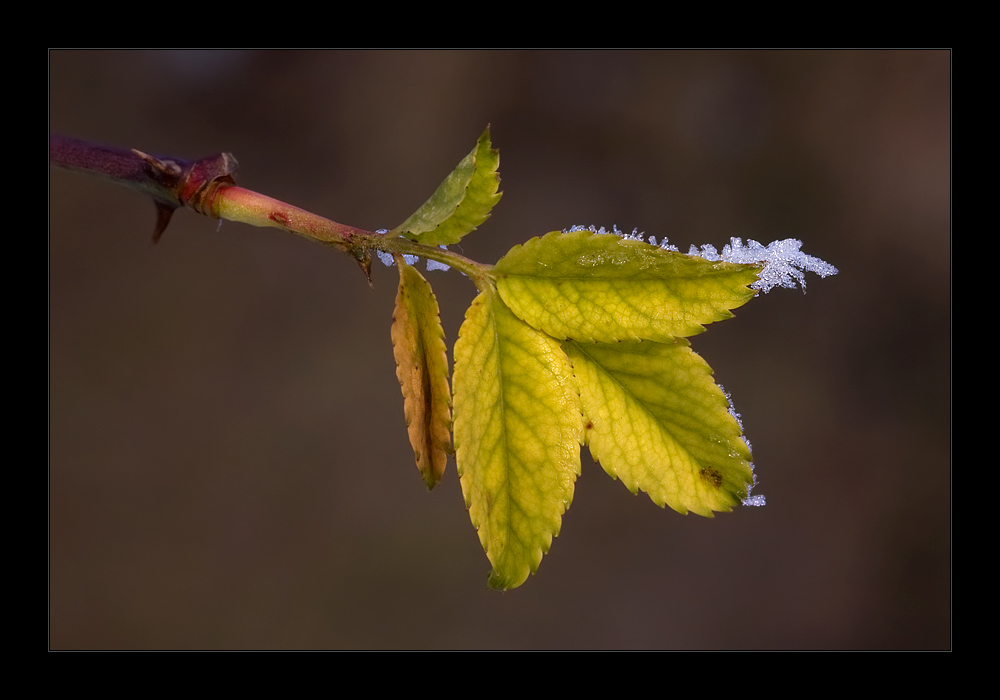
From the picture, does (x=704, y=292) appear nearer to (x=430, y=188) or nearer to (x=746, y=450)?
(x=746, y=450)

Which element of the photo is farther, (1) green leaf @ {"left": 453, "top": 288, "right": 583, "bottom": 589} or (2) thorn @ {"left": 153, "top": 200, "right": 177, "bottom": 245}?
(2) thorn @ {"left": 153, "top": 200, "right": 177, "bottom": 245}

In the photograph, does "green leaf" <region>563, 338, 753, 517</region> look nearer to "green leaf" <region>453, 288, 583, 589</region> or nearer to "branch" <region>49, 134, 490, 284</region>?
"green leaf" <region>453, 288, 583, 589</region>

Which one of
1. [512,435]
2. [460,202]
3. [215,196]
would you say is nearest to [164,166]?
[215,196]

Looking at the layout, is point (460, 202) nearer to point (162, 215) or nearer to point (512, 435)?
point (512, 435)

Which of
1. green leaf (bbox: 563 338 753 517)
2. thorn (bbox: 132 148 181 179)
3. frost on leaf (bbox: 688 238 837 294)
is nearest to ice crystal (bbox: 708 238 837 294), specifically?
frost on leaf (bbox: 688 238 837 294)

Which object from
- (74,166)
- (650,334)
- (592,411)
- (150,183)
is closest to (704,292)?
(650,334)

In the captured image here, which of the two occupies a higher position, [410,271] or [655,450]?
[410,271]
